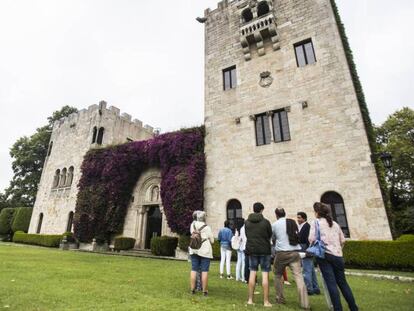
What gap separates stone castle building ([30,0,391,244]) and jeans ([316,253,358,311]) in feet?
25.6

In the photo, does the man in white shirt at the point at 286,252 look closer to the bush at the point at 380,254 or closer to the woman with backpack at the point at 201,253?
the woman with backpack at the point at 201,253

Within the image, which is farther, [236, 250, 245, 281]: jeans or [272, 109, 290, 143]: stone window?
[272, 109, 290, 143]: stone window

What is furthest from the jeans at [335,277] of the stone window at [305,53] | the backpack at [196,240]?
the stone window at [305,53]

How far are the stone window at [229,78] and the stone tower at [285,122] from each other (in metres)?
0.07

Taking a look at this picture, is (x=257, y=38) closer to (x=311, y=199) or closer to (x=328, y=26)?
(x=328, y=26)

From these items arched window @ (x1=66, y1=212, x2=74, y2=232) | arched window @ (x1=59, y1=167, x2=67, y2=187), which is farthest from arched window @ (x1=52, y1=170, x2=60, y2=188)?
arched window @ (x1=66, y1=212, x2=74, y2=232)

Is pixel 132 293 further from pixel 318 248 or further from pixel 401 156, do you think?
pixel 401 156

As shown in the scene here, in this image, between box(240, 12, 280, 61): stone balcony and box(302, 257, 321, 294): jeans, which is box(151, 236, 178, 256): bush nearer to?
box(302, 257, 321, 294): jeans

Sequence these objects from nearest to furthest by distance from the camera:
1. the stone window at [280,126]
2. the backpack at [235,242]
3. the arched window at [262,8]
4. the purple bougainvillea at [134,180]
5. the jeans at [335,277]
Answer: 1. the jeans at [335,277]
2. the backpack at [235,242]
3. the stone window at [280,126]
4. the purple bougainvillea at [134,180]
5. the arched window at [262,8]

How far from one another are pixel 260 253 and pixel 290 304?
1.07m

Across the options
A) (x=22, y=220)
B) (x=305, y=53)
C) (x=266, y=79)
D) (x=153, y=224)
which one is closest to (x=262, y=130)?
(x=266, y=79)

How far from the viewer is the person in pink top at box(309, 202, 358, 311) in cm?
388

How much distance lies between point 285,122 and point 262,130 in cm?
135

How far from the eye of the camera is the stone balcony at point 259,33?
15.3 metres
